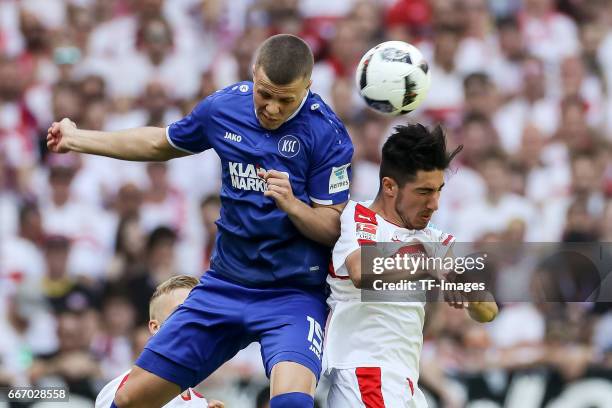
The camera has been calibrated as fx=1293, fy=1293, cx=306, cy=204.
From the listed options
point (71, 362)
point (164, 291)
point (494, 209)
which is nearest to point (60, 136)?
point (164, 291)

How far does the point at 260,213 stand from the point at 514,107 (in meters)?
6.76

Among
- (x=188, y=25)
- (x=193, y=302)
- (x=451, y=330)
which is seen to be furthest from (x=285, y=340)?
(x=188, y=25)

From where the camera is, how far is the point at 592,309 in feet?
34.6

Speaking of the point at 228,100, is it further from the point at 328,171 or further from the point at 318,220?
the point at 318,220

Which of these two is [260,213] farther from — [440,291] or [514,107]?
[514,107]

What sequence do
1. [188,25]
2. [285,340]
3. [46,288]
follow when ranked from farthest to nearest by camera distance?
[188,25] → [46,288] → [285,340]

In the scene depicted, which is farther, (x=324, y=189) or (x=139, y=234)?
(x=139, y=234)

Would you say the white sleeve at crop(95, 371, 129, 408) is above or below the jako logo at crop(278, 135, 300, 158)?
below

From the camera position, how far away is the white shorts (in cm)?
661

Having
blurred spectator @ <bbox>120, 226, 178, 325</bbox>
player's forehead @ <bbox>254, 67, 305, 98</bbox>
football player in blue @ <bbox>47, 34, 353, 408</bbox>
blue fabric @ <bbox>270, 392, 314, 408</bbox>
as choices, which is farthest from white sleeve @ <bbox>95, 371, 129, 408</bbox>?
blurred spectator @ <bbox>120, 226, 178, 325</bbox>

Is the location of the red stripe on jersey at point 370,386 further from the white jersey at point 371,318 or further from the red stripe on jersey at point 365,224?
the red stripe on jersey at point 365,224

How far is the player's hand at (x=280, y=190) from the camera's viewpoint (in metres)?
6.56

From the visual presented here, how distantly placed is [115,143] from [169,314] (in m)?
1.06

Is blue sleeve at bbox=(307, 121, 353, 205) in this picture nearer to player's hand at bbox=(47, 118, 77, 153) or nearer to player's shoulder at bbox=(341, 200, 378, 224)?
player's shoulder at bbox=(341, 200, 378, 224)
